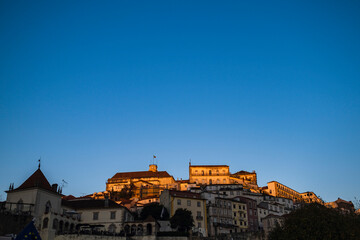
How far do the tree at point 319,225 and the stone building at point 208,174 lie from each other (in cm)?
7682

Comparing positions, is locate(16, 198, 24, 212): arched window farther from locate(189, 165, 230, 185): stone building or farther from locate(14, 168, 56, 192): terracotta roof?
locate(189, 165, 230, 185): stone building

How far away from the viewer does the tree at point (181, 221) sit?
57.5 metres

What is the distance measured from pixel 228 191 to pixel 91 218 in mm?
39556

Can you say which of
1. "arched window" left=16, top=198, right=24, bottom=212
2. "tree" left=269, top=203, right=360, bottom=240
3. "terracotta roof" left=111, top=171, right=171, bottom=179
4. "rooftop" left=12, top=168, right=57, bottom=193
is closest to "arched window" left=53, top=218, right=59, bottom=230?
"arched window" left=16, top=198, right=24, bottom=212

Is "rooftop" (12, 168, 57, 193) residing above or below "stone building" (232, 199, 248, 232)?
above

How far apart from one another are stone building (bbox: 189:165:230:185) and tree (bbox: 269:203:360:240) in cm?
7682

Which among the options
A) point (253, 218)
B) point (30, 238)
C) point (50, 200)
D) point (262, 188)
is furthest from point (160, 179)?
point (30, 238)

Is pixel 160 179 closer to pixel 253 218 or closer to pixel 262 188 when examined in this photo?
pixel 262 188

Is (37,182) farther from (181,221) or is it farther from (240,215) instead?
(240,215)

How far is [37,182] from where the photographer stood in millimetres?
51000

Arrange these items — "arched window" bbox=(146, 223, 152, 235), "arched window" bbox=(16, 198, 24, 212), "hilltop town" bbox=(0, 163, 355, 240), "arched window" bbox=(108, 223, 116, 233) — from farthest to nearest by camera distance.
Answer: "arched window" bbox=(108, 223, 116, 233)
"arched window" bbox=(146, 223, 152, 235)
"arched window" bbox=(16, 198, 24, 212)
"hilltop town" bbox=(0, 163, 355, 240)

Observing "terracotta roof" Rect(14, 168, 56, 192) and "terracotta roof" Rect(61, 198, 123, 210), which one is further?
"terracotta roof" Rect(61, 198, 123, 210)

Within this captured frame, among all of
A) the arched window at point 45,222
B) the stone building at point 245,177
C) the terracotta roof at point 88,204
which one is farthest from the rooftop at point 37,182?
the stone building at point 245,177

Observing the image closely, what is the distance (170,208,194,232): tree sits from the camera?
2263 inches
